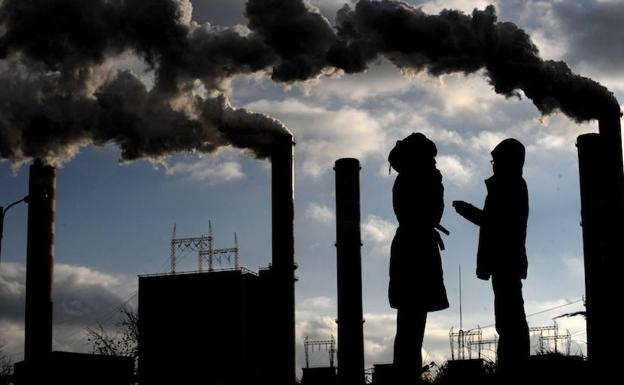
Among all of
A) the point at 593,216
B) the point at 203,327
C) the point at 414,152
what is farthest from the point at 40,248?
the point at 414,152

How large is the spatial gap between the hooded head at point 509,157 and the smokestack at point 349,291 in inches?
893

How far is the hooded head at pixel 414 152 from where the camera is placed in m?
7.61

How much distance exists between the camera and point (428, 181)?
24.8ft

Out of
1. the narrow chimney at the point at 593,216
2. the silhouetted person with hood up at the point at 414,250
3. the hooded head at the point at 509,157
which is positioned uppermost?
the narrow chimney at the point at 593,216

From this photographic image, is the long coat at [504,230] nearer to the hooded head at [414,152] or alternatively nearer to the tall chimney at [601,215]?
the hooded head at [414,152]

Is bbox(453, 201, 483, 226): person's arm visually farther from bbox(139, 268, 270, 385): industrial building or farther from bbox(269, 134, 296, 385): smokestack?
bbox(139, 268, 270, 385): industrial building

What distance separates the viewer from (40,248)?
36000mm

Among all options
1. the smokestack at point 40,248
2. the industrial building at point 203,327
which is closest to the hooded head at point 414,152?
the smokestack at point 40,248

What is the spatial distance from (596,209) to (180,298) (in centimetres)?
2384

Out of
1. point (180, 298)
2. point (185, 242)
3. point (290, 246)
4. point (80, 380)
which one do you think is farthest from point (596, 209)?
point (185, 242)

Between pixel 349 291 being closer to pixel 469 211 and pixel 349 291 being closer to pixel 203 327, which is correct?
pixel 203 327

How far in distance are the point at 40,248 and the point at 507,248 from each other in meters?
30.4

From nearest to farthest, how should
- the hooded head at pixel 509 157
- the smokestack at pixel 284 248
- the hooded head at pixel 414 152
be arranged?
the hooded head at pixel 414 152
the hooded head at pixel 509 157
the smokestack at pixel 284 248

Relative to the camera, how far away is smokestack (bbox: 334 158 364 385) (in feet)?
101
